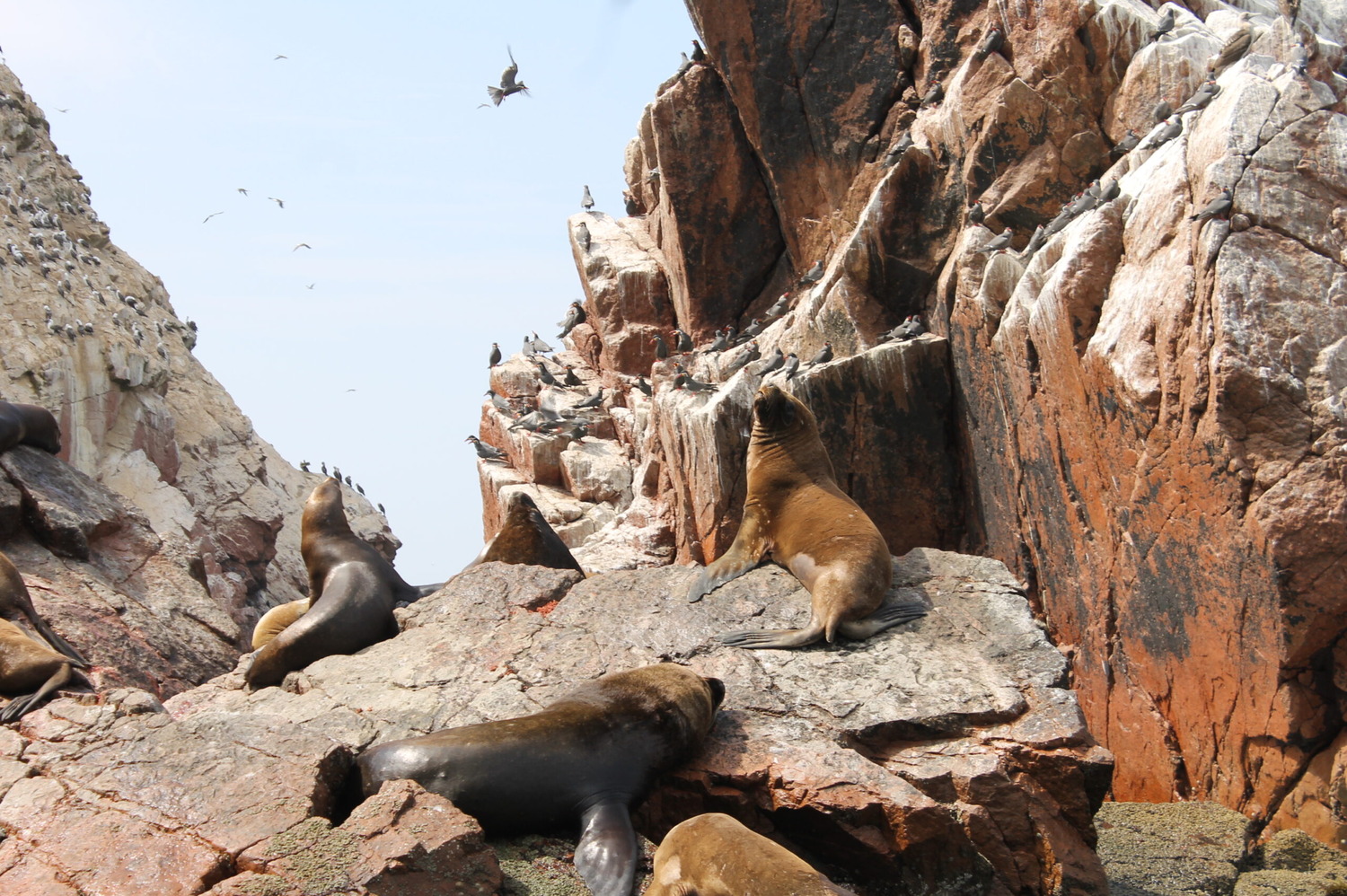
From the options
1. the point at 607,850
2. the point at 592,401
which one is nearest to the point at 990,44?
the point at 592,401

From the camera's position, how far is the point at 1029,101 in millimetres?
12109

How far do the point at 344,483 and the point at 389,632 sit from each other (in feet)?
72.4

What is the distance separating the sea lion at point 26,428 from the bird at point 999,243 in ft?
30.0

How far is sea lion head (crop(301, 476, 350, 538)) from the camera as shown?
26.6 feet

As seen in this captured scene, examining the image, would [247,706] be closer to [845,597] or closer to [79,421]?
[845,597]

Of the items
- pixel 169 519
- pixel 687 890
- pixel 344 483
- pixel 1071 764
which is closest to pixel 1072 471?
pixel 1071 764

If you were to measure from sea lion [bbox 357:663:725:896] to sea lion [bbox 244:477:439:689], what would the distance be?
7.75ft

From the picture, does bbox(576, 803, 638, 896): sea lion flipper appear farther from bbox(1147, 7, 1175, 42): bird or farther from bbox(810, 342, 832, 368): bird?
bbox(1147, 7, 1175, 42): bird

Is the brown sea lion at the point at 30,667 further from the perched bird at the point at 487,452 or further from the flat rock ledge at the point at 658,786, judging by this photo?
the perched bird at the point at 487,452

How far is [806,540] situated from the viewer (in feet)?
22.5

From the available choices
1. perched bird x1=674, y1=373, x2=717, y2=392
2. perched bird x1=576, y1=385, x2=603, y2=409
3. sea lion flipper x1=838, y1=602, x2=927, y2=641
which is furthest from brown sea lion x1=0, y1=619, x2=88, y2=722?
perched bird x1=576, y1=385, x2=603, y2=409

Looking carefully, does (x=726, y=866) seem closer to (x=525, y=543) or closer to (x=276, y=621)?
(x=525, y=543)

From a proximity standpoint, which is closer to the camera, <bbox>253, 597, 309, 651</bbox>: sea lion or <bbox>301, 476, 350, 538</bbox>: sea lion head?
<bbox>253, 597, 309, 651</bbox>: sea lion

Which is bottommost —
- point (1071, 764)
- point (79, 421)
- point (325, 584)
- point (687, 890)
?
point (1071, 764)
